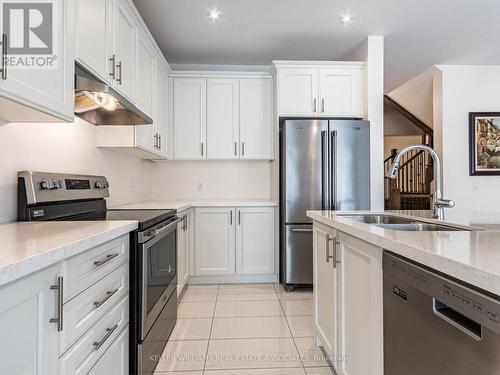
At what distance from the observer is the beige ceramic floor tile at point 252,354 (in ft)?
6.29

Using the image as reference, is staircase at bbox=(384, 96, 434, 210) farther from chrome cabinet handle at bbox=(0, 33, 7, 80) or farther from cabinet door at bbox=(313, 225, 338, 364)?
chrome cabinet handle at bbox=(0, 33, 7, 80)

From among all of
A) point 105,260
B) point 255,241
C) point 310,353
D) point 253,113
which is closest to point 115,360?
point 105,260

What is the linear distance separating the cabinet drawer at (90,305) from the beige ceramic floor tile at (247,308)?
142 cm

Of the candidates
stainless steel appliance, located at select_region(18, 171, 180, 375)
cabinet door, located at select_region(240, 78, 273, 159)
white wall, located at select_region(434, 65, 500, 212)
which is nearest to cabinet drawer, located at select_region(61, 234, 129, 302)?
stainless steel appliance, located at select_region(18, 171, 180, 375)

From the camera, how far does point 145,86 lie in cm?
273

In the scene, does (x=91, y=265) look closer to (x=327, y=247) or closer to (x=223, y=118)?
(x=327, y=247)

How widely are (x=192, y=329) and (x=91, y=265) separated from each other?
149cm

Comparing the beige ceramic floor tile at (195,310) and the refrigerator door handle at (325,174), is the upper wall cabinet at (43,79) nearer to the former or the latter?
the beige ceramic floor tile at (195,310)

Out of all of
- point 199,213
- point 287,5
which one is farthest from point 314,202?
point 287,5

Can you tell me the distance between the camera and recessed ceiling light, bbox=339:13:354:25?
9.51 feet

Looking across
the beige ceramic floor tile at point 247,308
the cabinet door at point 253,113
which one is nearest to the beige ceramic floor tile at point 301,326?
the beige ceramic floor tile at point 247,308

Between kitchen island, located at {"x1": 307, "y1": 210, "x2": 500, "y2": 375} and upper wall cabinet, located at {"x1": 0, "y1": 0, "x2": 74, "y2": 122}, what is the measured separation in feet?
4.59

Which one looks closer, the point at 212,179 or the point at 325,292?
the point at 325,292

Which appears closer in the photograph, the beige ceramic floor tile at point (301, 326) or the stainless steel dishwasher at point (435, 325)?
the stainless steel dishwasher at point (435, 325)
